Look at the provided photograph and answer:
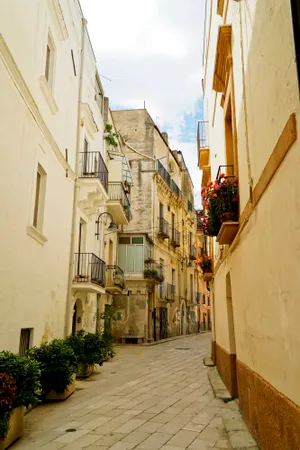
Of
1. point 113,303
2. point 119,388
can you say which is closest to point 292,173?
point 119,388

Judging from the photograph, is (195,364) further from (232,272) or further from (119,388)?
(232,272)

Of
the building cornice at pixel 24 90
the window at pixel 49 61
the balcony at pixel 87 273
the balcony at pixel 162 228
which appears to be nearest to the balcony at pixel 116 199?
the balcony at pixel 87 273

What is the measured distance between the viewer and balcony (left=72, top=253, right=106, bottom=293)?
37.1 feet

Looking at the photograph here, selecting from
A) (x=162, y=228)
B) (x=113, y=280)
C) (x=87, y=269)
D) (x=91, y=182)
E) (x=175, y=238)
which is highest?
(x=175, y=238)

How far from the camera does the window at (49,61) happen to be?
909 cm

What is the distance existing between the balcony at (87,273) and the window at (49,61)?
5068 millimetres

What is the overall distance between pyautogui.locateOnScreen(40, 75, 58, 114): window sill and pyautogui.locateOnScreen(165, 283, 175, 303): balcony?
68.9 ft

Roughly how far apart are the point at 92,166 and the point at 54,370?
764 centimetres

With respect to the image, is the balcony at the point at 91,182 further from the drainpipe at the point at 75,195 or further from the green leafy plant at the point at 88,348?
the green leafy plant at the point at 88,348

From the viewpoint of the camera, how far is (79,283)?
36.8 feet

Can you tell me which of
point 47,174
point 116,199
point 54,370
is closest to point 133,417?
point 54,370

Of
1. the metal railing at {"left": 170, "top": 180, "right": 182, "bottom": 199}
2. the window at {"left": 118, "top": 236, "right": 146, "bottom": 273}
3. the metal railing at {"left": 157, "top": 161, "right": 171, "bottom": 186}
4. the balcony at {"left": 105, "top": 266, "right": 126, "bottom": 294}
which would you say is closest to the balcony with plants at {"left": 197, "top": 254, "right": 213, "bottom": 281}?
the balcony at {"left": 105, "top": 266, "right": 126, "bottom": 294}

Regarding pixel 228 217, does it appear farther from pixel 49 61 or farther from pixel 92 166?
pixel 92 166

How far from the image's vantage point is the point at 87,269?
40.1 feet
